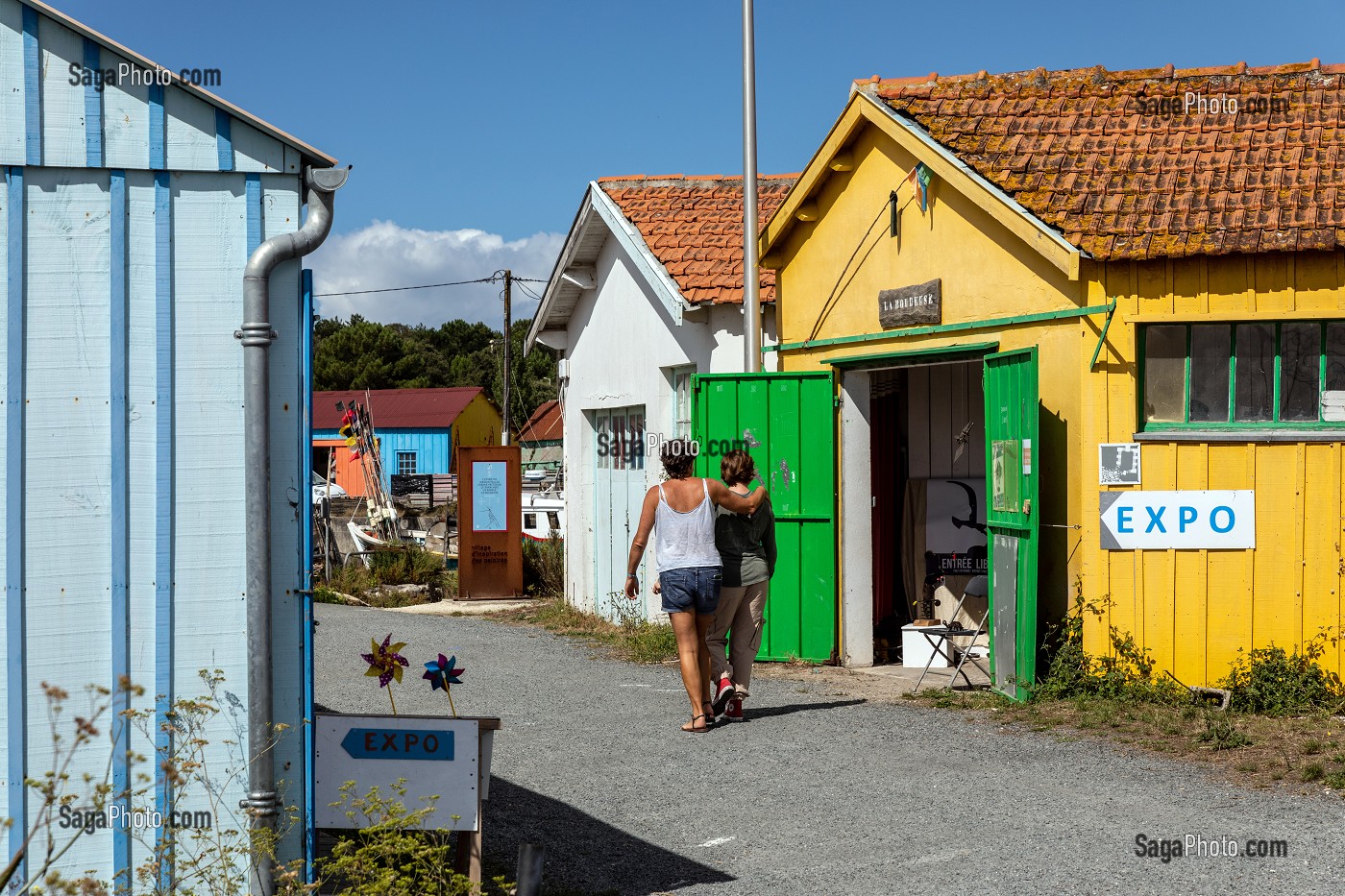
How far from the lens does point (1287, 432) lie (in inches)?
368

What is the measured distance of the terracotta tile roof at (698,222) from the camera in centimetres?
1352

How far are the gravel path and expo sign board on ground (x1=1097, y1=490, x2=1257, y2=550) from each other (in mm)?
1685

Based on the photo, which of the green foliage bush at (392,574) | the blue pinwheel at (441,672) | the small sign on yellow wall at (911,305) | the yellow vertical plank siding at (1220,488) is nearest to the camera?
the blue pinwheel at (441,672)

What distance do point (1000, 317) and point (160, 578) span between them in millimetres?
6991

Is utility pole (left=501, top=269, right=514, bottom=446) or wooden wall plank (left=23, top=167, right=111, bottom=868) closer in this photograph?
wooden wall plank (left=23, top=167, right=111, bottom=868)

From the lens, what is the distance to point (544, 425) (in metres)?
53.6

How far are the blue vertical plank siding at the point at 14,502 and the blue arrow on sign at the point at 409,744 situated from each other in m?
1.24

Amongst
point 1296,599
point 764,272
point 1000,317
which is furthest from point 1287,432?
point 764,272

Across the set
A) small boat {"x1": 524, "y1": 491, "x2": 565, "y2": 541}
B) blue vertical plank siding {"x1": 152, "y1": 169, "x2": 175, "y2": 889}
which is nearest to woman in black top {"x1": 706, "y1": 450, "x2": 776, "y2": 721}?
blue vertical plank siding {"x1": 152, "y1": 169, "x2": 175, "y2": 889}

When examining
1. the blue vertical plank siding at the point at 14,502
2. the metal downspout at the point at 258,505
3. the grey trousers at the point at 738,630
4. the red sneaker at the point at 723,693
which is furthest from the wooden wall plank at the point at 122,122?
the red sneaker at the point at 723,693

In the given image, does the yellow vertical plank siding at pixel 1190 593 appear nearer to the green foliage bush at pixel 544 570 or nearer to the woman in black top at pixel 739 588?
the woman in black top at pixel 739 588

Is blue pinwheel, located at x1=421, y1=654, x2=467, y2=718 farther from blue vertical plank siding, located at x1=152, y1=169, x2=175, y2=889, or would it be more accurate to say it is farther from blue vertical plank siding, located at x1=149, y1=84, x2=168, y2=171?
blue vertical plank siding, located at x1=149, y1=84, x2=168, y2=171

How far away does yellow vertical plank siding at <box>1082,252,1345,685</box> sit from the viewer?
925cm

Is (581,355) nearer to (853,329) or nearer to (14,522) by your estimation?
(853,329)
